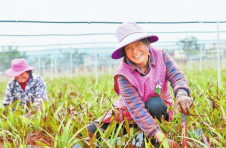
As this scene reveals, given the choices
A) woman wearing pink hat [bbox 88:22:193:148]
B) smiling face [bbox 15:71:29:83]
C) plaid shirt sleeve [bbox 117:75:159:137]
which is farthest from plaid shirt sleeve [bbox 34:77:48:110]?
plaid shirt sleeve [bbox 117:75:159:137]

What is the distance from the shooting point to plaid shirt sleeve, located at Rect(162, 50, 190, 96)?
145cm

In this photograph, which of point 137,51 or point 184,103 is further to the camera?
point 137,51

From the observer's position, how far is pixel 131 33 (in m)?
1.43

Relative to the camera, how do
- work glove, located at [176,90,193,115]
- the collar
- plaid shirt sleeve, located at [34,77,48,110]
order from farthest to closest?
1. plaid shirt sleeve, located at [34,77,48,110]
2. the collar
3. work glove, located at [176,90,193,115]

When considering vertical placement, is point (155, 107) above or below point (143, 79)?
below

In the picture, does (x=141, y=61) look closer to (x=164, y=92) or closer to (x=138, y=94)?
(x=138, y=94)

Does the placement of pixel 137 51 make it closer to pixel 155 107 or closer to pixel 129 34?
pixel 129 34

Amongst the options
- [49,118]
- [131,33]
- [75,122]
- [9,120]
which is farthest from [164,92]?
[9,120]

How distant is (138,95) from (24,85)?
167 centimetres

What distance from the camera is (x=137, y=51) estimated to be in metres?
1.45

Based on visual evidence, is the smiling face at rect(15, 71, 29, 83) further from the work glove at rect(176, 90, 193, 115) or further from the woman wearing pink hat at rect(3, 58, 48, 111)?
the work glove at rect(176, 90, 193, 115)

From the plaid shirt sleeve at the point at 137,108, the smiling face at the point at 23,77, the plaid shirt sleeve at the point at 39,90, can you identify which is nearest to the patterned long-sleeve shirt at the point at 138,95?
the plaid shirt sleeve at the point at 137,108

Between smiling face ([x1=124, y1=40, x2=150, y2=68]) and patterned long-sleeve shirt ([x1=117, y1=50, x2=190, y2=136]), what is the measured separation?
59 mm

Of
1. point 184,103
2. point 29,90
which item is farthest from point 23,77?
point 184,103
